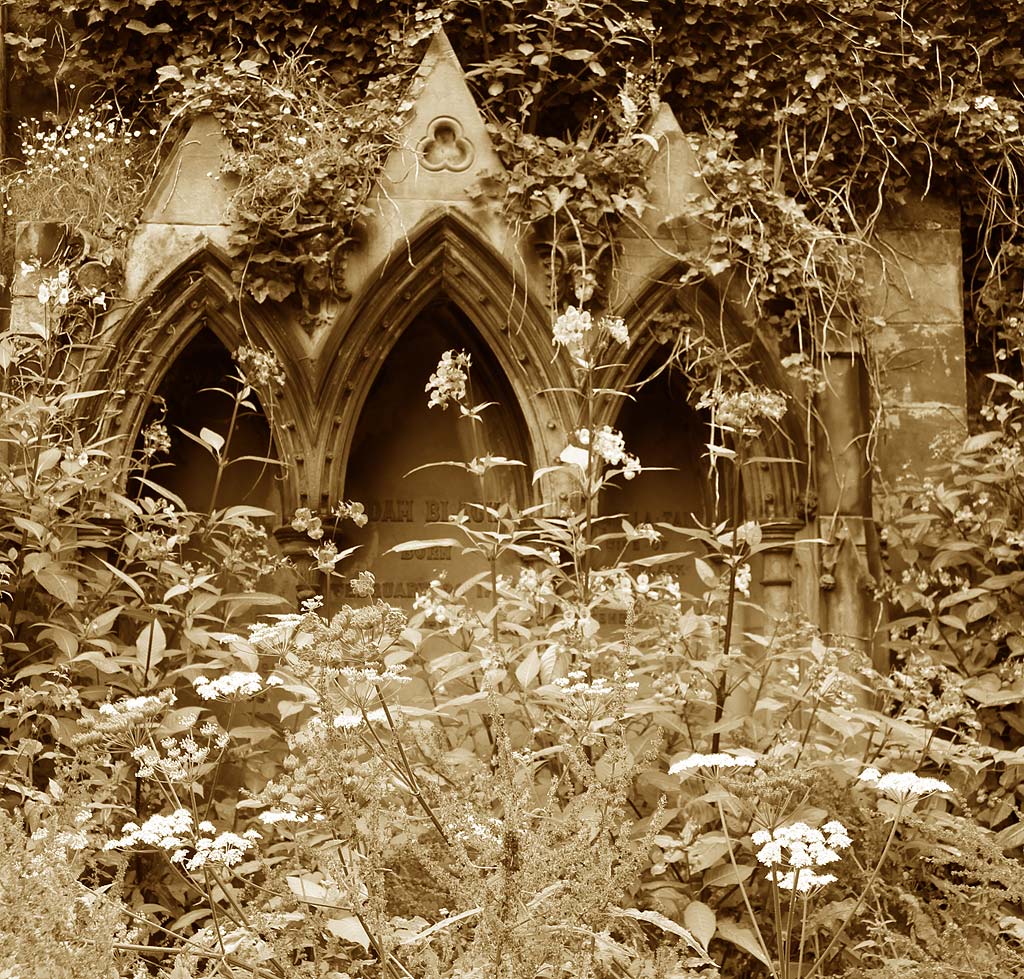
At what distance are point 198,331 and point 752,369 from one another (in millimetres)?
2210

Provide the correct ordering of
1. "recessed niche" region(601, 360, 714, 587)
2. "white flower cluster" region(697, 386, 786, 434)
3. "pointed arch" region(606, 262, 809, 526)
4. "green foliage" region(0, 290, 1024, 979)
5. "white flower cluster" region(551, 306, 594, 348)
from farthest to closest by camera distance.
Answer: "recessed niche" region(601, 360, 714, 587) < "pointed arch" region(606, 262, 809, 526) < "white flower cluster" region(551, 306, 594, 348) < "white flower cluster" region(697, 386, 786, 434) < "green foliage" region(0, 290, 1024, 979)

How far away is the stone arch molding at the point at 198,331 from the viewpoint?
494 cm

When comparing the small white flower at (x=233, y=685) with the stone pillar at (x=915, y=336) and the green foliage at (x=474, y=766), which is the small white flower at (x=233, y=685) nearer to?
the green foliage at (x=474, y=766)

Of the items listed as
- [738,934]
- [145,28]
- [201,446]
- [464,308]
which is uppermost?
[145,28]

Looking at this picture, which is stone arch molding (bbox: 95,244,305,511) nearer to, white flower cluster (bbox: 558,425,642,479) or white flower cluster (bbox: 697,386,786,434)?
white flower cluster (bbox: 558,425,642,479)

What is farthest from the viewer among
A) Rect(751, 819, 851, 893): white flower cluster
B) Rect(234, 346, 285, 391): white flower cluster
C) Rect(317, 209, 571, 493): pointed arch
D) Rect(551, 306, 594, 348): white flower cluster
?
Rect(317, 209, 571, 493): pointed arch

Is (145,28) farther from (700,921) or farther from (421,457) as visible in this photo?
(700,921)

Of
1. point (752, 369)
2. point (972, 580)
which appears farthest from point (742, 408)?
point (972, 580)

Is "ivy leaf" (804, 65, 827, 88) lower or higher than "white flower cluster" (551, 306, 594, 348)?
higher

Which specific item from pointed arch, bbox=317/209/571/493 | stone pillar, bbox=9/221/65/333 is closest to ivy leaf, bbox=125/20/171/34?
stone pillar, bbox=9/221/65/333

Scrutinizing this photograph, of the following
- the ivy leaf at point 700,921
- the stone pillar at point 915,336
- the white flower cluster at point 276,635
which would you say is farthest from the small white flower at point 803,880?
the stone pillar at point 915,336

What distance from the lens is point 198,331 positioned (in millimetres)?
5090

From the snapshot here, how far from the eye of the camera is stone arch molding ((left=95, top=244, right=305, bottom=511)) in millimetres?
4941

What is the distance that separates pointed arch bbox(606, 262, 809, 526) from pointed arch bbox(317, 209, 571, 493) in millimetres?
294
